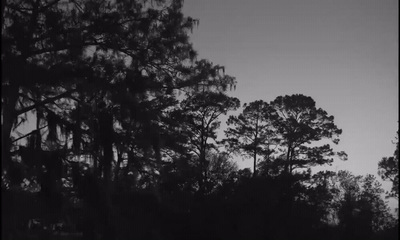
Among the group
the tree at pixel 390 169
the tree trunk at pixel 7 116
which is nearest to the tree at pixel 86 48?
the tree trunk at pixel 7 116

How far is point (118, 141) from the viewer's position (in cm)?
1030

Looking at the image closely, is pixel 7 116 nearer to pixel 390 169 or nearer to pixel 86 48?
pixel 86 48

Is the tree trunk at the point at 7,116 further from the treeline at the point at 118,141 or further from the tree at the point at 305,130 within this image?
the tree at the point at 305,130

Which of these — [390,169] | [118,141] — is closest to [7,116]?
[118,141]

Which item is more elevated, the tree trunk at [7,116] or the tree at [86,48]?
the tree at [86,48]

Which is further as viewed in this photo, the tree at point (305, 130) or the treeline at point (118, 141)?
the tree at point (305, 130)

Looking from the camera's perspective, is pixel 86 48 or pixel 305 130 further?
pixel 305 130

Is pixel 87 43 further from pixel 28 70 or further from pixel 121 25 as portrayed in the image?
pixel 28 70

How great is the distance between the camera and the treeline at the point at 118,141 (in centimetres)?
966

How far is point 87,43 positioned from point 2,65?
252 centimetres

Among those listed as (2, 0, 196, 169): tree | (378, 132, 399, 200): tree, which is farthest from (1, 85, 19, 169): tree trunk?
(378, 132, 399, 200): tree

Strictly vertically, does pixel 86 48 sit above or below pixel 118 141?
above

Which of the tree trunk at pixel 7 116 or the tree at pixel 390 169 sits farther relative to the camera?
the tree at pixel 390 169

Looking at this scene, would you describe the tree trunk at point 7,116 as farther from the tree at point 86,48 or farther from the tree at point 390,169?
the tree at point 390,169
